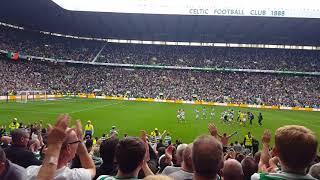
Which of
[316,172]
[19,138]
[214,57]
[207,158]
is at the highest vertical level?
[214,57]

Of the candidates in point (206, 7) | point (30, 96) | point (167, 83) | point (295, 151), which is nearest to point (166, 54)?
point (167, 83)

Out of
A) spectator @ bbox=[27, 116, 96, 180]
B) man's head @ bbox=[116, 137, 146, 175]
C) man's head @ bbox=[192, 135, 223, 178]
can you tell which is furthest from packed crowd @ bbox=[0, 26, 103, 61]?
man's head @ bbox=[192, 135, 223, 178]

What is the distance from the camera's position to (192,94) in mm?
75750

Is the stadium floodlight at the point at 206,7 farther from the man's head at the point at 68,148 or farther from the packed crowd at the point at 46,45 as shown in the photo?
the man's head at the point at 68,148

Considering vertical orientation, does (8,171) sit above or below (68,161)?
below

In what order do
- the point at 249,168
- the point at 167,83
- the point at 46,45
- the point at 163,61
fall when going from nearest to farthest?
the point at 249,168 < the point at 167,83 < the point at 46,45 < the point at 163,61

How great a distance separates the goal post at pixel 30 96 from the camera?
57.1 meters

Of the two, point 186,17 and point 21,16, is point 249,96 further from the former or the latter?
point 21,16

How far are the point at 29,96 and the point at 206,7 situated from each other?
3238 centimetres

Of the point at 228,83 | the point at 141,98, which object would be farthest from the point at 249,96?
the point at 141,98

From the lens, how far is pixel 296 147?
355 cm

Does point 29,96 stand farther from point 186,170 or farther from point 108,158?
point 186,170

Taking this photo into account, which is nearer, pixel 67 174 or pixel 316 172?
pixel 67 174

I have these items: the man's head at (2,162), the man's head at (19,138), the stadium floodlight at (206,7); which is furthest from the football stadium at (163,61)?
the man's head at (2,162)
